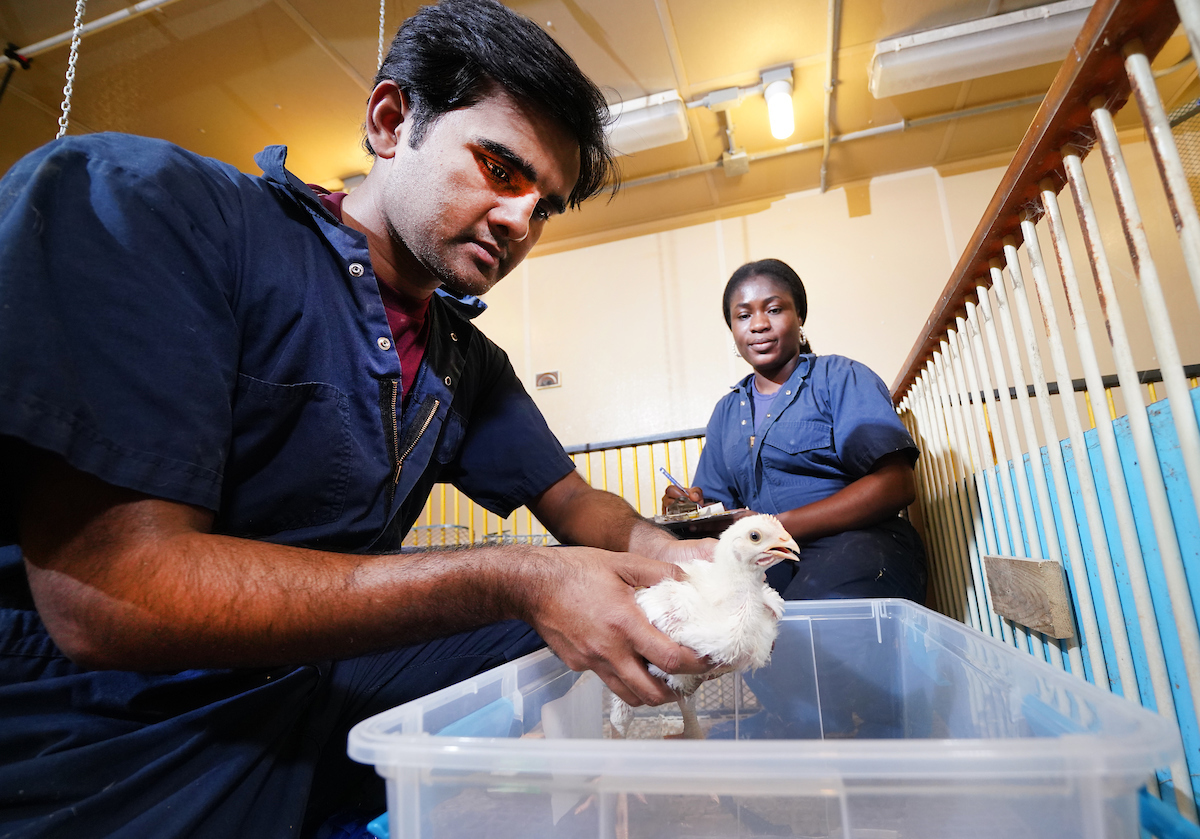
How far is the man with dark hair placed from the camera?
60 centimetres

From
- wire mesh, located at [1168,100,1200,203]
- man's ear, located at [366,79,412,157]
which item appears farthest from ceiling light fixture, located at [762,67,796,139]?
man's ear, located at [366,79,412,157]

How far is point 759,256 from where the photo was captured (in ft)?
14.3

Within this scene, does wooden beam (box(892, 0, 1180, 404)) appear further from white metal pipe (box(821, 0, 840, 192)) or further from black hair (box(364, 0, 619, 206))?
white metal pipe (box(821, 0, 840, 192))

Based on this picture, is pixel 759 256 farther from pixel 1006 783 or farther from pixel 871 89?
pixel 1006 783

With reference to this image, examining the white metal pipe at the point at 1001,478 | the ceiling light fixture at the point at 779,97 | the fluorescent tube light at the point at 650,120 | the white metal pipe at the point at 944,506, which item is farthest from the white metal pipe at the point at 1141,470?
the fluorescent tube light at the point at 650,120

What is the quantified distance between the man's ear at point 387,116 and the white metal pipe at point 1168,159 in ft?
3.81

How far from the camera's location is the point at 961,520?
5.24 ft

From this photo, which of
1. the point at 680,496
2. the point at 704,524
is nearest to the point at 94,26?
A: the point at 680,496

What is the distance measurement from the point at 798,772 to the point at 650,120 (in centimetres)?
356

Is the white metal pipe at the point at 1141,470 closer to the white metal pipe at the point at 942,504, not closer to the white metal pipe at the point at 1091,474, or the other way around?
the white metal pipe at the point at 1091,474

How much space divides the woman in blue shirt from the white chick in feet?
1.89

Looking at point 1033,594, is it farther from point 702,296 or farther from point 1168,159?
point 702,296

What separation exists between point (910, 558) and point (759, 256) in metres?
3.18

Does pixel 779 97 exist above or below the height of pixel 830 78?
below
